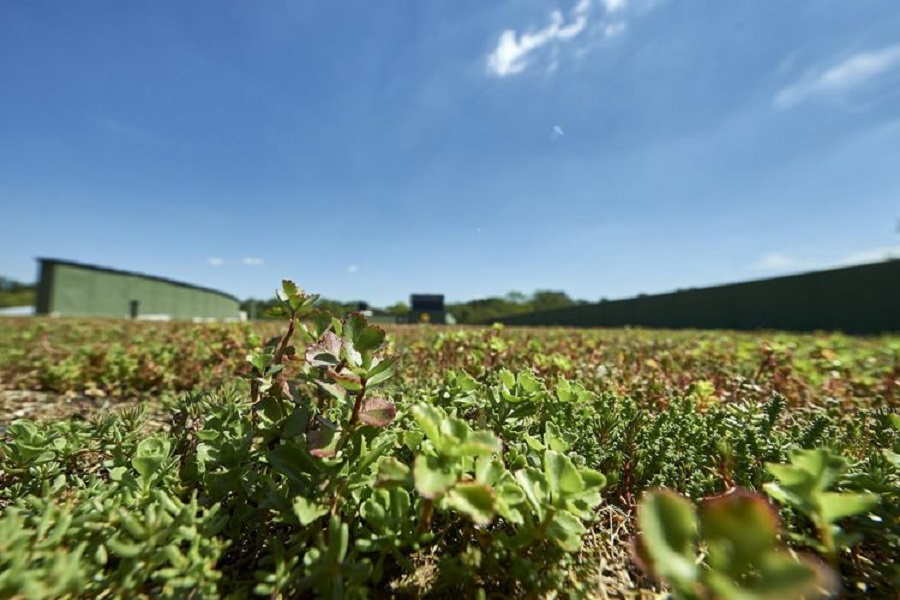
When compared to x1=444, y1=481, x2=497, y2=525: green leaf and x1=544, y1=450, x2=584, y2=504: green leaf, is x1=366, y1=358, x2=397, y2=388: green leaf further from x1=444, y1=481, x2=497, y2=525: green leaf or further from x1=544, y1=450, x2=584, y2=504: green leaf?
x1=544, y1=450, x2=584, y2=504: green leaf

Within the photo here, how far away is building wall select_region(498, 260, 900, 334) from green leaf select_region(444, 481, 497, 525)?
16.7 meters

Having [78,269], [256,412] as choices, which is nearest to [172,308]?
[78,269]

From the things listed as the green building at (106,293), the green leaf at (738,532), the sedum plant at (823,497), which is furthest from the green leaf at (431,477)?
the green building at (106,293)

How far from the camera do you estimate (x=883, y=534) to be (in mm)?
919

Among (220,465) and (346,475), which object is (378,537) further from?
(220,465)

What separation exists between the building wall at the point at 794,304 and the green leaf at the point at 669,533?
16608 millimetres

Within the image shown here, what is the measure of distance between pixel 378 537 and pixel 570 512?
0.46 meters

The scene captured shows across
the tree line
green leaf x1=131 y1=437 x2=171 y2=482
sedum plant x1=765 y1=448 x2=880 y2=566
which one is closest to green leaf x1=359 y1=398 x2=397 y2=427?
green leaf x1=131 y1=437 x2=171 y2=482

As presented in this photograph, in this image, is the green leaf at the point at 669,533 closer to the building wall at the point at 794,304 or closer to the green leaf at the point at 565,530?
the green leaf at the point at 565,530

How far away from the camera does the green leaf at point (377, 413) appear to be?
956 millimetres

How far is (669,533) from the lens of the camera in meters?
0.61

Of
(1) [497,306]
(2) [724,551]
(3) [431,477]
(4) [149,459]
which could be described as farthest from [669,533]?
(1) [497,306]

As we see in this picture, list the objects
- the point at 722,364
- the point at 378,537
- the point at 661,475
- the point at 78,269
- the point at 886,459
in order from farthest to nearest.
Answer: the point at 78,269, the point at 722,364, the point at 661,475, the point at 886,459, the point at 378,537

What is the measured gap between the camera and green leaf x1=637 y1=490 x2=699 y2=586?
569 millimetres
